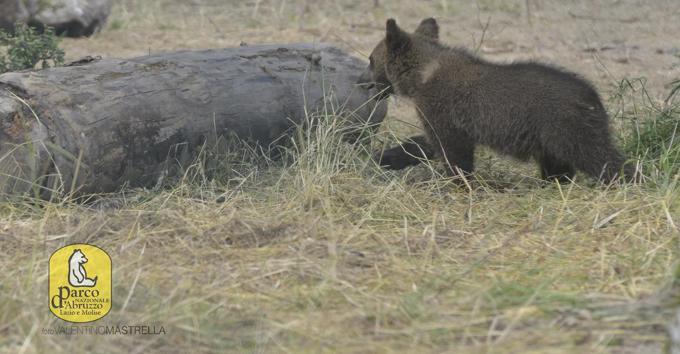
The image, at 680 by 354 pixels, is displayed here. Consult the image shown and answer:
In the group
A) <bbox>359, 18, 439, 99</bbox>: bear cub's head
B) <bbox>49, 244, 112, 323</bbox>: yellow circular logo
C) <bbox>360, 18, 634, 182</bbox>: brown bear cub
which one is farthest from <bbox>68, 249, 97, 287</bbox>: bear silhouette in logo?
<bbox>359, 18, 439, 99</bbox>: bear cub's head

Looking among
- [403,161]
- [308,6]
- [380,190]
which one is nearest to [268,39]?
[308,6]

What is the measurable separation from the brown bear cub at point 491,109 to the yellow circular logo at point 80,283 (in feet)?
7.74

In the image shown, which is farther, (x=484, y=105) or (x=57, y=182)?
(x=484, y=105)

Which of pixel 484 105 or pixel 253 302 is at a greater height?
pixel 484 105

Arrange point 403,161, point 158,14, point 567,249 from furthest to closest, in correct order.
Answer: point 158,14, point 403,161, point 567,249

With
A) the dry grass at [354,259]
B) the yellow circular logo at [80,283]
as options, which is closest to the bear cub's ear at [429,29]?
the dry grass at [354,259]

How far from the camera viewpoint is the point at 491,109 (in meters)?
5.64

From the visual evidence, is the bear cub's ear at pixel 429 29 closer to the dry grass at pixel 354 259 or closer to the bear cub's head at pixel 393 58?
the bear cub's head at pixel 393 58

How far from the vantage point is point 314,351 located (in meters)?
3.24

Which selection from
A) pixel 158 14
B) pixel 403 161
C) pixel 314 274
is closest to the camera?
pixel 314 274

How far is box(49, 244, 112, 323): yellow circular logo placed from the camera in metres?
3.64

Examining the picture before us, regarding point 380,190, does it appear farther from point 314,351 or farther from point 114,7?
point 114,7

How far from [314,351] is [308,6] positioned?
30.0 feet

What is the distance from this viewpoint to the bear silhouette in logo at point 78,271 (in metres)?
3.88
